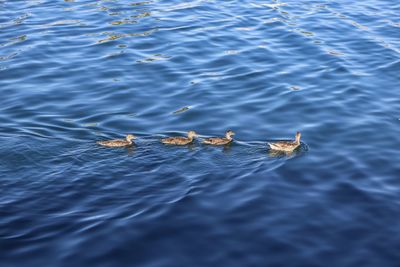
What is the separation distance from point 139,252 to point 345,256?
5.07 metres

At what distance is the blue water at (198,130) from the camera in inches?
754

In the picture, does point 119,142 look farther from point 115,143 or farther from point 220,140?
point 220,140

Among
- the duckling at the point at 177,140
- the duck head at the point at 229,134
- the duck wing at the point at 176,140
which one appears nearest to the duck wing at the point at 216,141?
the duck head at the point at 229,134

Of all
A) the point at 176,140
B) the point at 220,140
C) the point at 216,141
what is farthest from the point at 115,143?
the point at 220,140

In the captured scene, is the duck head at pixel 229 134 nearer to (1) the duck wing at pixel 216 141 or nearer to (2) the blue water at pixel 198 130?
(1) the duck wing at pixel 216 141

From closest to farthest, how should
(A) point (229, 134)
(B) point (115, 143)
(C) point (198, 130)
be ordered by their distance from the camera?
(B) point (115, 143) → (A) point (229, 134) → (C) point (198, 130)

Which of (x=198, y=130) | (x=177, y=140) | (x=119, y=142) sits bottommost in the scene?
(x=198, y=130)

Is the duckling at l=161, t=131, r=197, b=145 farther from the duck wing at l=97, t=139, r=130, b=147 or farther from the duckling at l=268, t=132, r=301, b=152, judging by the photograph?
the duckling at l=268, t=132, r=301, b=152

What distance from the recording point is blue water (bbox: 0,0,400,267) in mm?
19141

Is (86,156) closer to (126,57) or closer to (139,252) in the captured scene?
(139,252)

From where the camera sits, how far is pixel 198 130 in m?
25.7

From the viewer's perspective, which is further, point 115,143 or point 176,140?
point 176,140

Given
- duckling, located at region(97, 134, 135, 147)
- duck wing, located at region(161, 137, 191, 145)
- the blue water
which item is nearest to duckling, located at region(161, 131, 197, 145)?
duck wing, located at region(161, 137, 191, 145)

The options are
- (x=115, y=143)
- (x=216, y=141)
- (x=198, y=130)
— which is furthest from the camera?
(x=198, y=130)
